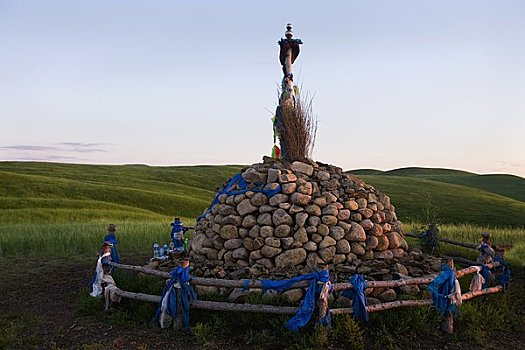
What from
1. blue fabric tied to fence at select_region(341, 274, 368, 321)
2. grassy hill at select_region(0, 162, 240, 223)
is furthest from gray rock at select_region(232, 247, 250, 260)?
grassy hill at select_region(0, 162, 240, 223)

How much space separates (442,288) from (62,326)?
6297mm

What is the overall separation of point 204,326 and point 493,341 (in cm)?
448

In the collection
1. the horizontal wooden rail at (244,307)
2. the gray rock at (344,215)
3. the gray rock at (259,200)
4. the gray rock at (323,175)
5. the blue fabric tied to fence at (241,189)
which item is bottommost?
the horizontal wooden rail at (244,307)

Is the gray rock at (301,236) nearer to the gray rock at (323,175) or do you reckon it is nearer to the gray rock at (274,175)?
the gray rock at (274,175)

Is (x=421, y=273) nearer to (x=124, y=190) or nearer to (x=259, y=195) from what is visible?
(x=259, y=195)

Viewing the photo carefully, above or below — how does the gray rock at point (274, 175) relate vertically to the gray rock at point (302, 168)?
below

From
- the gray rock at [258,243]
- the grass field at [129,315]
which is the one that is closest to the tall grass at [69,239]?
the grass field at [129,315]

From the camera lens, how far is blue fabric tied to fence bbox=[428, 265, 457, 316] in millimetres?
7125

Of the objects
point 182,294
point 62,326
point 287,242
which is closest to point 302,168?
point 287,242

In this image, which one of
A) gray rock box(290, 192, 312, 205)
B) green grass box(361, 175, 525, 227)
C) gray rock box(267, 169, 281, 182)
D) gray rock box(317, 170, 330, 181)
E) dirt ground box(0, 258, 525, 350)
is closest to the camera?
dirt ground box(0, 258, 525, 350)

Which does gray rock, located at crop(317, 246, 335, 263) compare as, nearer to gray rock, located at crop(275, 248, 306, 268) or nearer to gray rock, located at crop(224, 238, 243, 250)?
gray rock, located at crop(275, 248, 306, 268)

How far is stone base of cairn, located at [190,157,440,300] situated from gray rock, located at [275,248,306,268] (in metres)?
0.02

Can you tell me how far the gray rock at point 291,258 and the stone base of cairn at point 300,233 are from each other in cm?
2

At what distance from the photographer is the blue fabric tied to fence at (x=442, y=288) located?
7.12 meters
